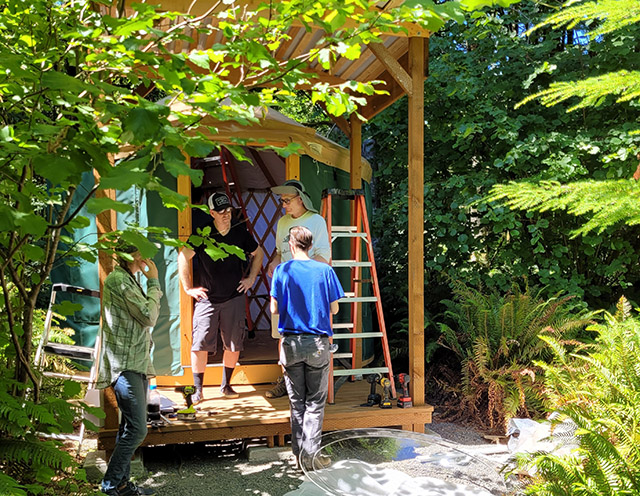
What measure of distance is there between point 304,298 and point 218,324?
1.26 meters

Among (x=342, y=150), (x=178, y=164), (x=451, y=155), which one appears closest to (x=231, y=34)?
(x=178, y=164)

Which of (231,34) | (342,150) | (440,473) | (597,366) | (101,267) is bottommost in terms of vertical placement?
(440,473)

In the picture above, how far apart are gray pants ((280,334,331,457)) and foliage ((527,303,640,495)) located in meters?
1.18

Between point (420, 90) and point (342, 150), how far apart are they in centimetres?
169

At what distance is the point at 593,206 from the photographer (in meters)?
2.28

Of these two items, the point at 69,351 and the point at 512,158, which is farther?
the point at 512,158

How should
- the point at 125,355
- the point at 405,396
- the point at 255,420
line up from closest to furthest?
the point at 125,355, the point at 255,420, the point at 405,396

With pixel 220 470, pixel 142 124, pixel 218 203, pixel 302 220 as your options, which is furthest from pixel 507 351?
pixel 142 124

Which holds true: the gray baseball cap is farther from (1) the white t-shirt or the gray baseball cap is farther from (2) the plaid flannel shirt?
(2) the plaid flannel shirt

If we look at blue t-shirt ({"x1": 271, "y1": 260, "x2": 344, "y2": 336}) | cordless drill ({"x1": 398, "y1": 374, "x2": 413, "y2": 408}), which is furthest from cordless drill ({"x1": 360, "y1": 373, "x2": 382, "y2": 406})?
blue t-shirt ({"x1": 271, "y1": 260, "x2": 344, "y2": 336})

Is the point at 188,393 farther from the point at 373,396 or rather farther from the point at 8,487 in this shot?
the point at 8,487

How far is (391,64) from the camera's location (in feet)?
13.1

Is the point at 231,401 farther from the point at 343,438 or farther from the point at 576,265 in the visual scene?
the point at 576,265

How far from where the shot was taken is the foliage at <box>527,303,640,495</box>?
2279 mm
